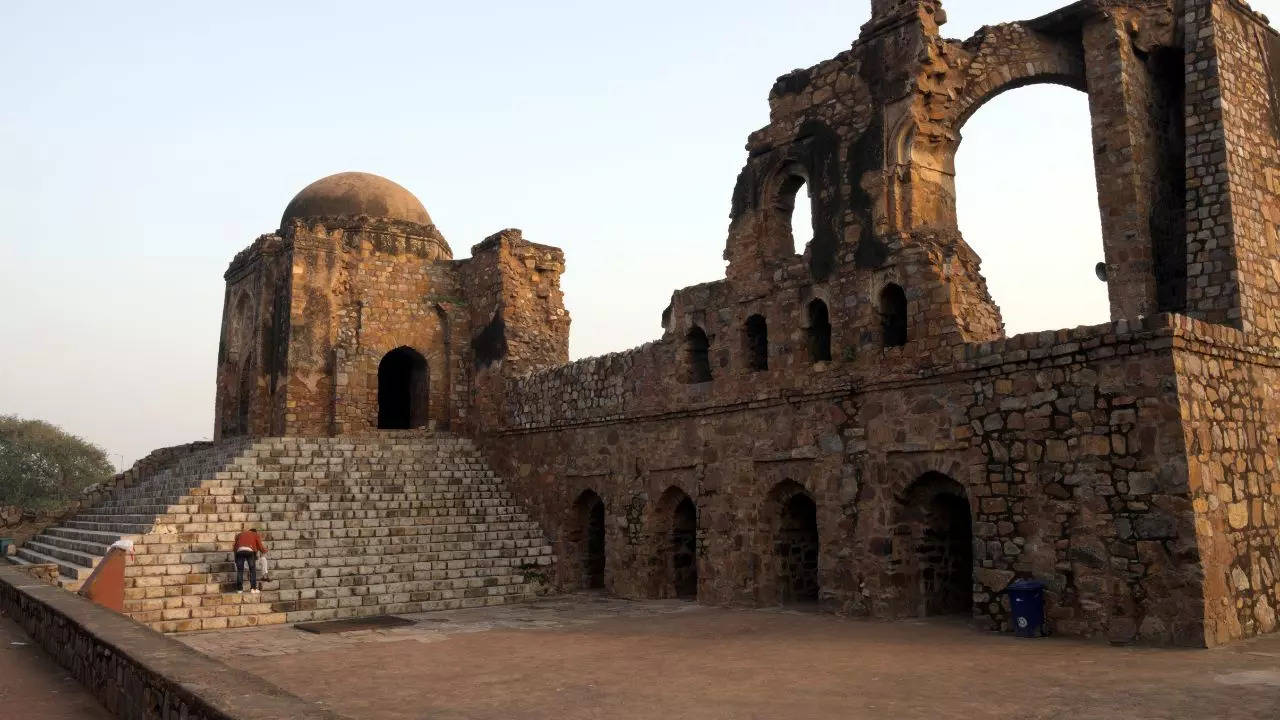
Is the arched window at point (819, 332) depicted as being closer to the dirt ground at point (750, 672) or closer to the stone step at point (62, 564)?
the dirt ground at point (750, 672)

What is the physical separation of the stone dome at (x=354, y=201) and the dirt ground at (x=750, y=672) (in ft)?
43.9

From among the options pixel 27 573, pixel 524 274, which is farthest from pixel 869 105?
pixel 27 573

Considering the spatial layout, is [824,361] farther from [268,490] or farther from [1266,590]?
[268,490]

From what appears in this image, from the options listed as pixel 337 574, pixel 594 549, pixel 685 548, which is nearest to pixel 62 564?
pixel 337 574

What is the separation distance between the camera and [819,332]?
Result: 12.9 metres

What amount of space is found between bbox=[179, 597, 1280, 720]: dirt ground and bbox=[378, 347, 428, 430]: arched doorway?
35.8 feet

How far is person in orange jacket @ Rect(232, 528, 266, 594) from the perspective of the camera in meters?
12.9

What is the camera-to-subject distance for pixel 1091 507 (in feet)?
30.2

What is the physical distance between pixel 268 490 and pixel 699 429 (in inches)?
305

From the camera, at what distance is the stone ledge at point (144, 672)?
4879 millimetres

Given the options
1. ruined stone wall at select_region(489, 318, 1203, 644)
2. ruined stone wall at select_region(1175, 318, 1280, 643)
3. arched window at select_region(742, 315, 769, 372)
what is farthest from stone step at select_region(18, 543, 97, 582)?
ruined stone wall at select_region(1175, 318, 1280, 643)

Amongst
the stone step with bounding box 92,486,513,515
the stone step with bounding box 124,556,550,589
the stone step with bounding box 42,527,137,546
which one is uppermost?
the stone step with bounding box 92,486,513,515

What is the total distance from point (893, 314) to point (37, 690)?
9.78m

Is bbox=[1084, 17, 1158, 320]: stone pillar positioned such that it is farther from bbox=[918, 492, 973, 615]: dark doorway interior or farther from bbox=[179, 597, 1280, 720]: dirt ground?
bbox=[179, 597, 1280, 720]: dirt ground
